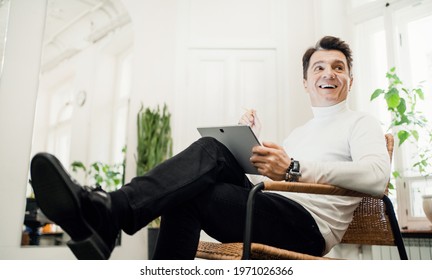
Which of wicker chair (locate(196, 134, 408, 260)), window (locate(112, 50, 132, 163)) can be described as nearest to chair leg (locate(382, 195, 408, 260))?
wicker chair (locate(196, 134, 408, 260))

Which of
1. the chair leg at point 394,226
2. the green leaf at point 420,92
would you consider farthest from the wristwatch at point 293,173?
the green leaf at point 420,92

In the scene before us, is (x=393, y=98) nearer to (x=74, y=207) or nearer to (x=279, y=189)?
(x=279, y=189)

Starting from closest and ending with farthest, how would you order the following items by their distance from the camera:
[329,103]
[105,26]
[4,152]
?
[329,103] → [4,152] → [105,26]

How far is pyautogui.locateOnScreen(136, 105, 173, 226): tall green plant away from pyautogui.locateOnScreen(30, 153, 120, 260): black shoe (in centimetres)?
227

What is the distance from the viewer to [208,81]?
3336mm

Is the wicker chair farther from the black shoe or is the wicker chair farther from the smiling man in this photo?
the black shoe

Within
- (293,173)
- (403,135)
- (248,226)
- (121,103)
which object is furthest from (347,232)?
(121,103)

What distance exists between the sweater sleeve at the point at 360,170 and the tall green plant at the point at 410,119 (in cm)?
133

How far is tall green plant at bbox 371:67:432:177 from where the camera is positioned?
2.46 m

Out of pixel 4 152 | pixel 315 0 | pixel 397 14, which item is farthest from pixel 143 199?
pixel 315 0

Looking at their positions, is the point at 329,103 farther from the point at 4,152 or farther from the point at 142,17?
the point at 142,17

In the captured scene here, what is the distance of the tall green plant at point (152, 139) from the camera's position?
10.5 feet

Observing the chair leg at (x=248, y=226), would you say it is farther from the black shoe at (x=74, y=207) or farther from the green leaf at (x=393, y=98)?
the green leaf at (x=393, y=98)
